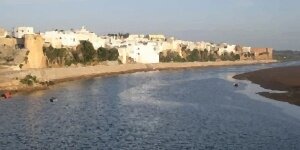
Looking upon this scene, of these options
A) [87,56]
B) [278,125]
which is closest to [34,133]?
[278,125]

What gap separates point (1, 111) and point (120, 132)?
12273 mm

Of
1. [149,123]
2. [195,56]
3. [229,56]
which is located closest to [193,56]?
[195,56]

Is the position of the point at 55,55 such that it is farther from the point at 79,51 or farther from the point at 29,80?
the point at 29,80

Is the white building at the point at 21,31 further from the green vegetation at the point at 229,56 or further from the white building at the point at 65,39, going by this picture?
the green vegetation at the point at 229,56

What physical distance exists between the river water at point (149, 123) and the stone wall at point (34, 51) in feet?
112

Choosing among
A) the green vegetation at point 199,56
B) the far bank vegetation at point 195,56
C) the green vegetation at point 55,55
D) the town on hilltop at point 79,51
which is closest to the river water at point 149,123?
the town on hilltop at point 79,51

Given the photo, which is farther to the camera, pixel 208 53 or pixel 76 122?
pixel 208 53

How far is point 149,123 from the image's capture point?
30906 mm

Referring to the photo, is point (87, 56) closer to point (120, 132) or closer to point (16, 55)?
point (16, 55)

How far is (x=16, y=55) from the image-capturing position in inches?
3041

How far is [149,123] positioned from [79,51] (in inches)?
2921

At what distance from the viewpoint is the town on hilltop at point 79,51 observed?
81.5 m

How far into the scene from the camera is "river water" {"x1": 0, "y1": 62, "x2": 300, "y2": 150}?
24.7 m

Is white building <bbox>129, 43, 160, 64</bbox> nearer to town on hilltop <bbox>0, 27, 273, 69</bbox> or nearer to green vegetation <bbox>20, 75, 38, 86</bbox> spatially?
town on hilltop <bbox>0, 27, 273, 69</bbox>
